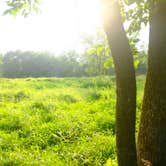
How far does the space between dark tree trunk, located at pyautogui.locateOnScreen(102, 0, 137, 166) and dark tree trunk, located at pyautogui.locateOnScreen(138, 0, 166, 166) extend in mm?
1599

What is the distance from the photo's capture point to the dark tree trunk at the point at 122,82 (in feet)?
17.7

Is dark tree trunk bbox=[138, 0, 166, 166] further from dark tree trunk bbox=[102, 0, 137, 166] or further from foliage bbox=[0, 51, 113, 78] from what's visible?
foliage bbox=[0, 51, 113, 78]

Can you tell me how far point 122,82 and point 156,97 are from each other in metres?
2.04

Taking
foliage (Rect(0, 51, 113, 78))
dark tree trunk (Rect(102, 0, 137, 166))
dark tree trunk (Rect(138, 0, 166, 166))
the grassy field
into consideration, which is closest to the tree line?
foliage (Rect(0, 51, 113, 78))

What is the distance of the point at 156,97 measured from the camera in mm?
7531

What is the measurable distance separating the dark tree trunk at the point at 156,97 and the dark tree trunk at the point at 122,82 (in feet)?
5.25

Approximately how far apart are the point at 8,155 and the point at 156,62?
4.97 metres

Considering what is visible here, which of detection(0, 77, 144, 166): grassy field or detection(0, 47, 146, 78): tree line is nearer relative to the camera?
detection(0, 77, 144, 166): grassy field

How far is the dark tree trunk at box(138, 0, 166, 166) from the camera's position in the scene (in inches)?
295

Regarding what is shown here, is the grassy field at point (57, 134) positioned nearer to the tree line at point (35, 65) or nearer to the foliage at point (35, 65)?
the tree line at point (35, 65)

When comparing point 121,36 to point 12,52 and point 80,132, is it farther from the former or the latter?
point 12,52

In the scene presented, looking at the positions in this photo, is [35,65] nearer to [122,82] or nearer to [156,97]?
[156,97]

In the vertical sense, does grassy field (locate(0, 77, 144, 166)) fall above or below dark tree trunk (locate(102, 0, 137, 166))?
below

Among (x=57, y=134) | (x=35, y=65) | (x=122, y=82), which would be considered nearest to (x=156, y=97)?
(x=122, y=82)
